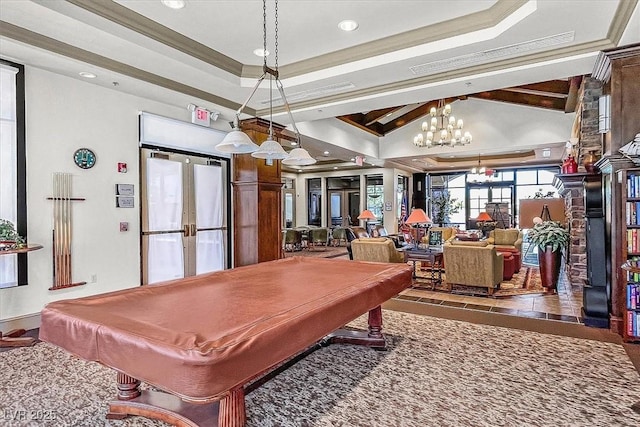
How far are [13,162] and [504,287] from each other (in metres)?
7.14

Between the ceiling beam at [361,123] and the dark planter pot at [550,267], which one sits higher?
the ceiling beam at [361,123]

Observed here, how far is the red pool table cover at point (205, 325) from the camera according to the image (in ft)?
4.58

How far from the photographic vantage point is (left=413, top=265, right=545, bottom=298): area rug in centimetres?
577

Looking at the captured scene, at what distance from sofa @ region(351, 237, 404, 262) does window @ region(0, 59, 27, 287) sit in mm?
4701

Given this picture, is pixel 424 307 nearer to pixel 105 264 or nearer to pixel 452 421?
pixel 452 421

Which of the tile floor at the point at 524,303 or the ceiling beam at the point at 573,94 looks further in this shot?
the ceiling beam at the point at 573,94

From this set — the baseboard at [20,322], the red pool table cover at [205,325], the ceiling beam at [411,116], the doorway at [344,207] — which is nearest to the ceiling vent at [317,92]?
the red pool table cover at [205,325]

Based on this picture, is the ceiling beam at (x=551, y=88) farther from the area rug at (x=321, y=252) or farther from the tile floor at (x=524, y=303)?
the area rug at (x=321, y=252)

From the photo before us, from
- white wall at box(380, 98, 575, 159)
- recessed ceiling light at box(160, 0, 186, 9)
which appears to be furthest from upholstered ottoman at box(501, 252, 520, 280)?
recessed ceiling light at box(160, 0, 186, 9)

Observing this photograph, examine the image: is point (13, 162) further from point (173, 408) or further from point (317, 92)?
point (317, 92)

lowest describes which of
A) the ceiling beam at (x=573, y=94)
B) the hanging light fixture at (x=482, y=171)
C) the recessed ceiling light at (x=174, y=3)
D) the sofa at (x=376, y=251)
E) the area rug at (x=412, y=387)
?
the area rug at (x=412, y=387)

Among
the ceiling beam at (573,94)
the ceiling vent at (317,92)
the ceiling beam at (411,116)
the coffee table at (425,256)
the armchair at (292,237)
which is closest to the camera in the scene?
the ceiling vent at (317,92)

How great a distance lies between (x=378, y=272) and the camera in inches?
124

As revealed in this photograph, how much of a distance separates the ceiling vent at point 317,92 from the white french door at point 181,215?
163 centimetres
